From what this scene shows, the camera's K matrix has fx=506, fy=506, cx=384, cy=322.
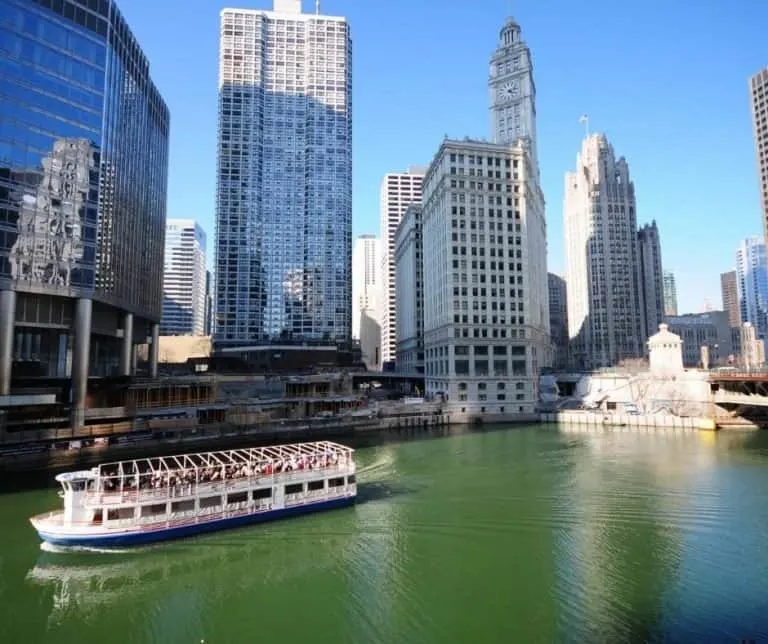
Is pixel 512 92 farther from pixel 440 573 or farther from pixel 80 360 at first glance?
pixel 440 573

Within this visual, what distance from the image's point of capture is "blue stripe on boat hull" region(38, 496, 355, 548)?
110 ft

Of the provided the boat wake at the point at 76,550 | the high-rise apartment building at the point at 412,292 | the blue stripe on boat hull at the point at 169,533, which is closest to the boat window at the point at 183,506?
the blue stripe on boat hull at the point at 169,533

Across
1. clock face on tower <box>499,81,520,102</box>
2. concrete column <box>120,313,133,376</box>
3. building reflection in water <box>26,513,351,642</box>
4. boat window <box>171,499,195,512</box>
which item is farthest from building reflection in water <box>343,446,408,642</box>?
clock face on tower <box>499,81,520,102</box>

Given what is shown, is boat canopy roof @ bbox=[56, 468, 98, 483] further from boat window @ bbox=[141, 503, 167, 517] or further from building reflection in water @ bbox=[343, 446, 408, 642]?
building reflection in water @ bbox=[343, 446, 408, 642]

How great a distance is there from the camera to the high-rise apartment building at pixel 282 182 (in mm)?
164875

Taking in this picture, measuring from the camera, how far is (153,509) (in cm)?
3612

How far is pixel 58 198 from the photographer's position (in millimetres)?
64312

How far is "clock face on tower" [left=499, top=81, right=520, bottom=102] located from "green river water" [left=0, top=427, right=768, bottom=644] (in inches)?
5675

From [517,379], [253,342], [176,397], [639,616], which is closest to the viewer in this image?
[639,616]

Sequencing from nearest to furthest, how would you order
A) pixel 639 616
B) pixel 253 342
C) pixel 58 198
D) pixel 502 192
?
pixel 639 616 < pixel 58 198 < pixel 502 192 < pixel 253 342

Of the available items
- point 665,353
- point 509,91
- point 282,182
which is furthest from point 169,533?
point 509,91

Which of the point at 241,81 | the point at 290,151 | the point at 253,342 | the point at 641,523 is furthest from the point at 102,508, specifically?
the point at 241,81

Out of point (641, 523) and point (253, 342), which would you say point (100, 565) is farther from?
point (253, 342)

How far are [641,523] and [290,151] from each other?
15984 centimetres
